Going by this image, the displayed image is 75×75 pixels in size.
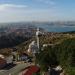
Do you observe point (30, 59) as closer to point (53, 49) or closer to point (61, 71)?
point (53, 49)

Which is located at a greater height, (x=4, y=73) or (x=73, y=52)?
(x=73, y=52)

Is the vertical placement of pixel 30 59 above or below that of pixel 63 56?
below

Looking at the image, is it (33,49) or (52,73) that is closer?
(52,73)

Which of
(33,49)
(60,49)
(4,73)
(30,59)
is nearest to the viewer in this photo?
(4,73)

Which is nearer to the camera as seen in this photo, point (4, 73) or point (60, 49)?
point (4, 73)

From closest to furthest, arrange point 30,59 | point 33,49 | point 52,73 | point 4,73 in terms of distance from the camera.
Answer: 1. point 52,73
2. point 4,73
3. point 30,59
4. point 33,49

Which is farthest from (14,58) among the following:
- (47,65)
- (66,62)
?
(66,62)

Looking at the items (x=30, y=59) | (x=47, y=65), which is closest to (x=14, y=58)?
(x=30, y=59)

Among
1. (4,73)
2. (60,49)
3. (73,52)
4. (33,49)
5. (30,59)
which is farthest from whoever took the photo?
(33,49)

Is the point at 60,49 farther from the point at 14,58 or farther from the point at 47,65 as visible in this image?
the point at 14,58

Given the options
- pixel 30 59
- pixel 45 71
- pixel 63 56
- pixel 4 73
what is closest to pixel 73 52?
pixel 63 56
